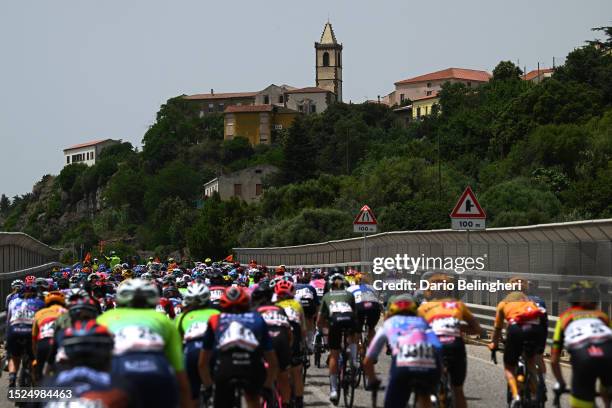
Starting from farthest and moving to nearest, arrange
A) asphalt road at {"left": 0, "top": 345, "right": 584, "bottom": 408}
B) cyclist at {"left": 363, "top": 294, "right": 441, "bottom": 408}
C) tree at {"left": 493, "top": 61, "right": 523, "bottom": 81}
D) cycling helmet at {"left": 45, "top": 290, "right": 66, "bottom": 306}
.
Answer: tree at {"left": 493, "top": 61, "right": 523, "bottom": 81}, asphalt road at {"left": 0, "top": 345, "right": 584, "bottom": 408}, cycling helmet at {"left": 45, "top": 290, "right": 66, "bottom": 306}, cyclist at {"left": 363, "top": 294, "right": 441, "bottom": 408}

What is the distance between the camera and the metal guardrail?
24250 millimetres

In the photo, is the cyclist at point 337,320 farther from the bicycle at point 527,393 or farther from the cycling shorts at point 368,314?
the bicycle at point 527,393

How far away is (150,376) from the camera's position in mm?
9320

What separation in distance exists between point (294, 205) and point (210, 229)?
52.2 ft

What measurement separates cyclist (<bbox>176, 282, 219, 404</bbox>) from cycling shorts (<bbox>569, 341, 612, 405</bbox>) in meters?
3.69

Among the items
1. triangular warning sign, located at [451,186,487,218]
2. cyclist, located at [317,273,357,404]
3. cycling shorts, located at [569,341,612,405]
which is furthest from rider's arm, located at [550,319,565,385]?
triangular warning sign, located at [451,186,487,218]

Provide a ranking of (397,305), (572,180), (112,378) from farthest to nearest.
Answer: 1. (572,180)
2. (397,305)
3. (112,378)

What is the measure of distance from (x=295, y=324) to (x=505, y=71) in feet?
487

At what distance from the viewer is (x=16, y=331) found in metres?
17.5

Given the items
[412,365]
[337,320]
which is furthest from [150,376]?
[337,320]

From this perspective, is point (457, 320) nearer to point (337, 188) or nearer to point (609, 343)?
point (609, 343)

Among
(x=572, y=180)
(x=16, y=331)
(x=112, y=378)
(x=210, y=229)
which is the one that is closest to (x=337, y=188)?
(x=210, y=229)

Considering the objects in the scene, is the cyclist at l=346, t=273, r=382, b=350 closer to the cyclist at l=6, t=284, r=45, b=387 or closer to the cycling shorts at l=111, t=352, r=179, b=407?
the cyclist at l=6, t=284, r=45, b=387

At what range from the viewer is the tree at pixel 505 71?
533 feet
